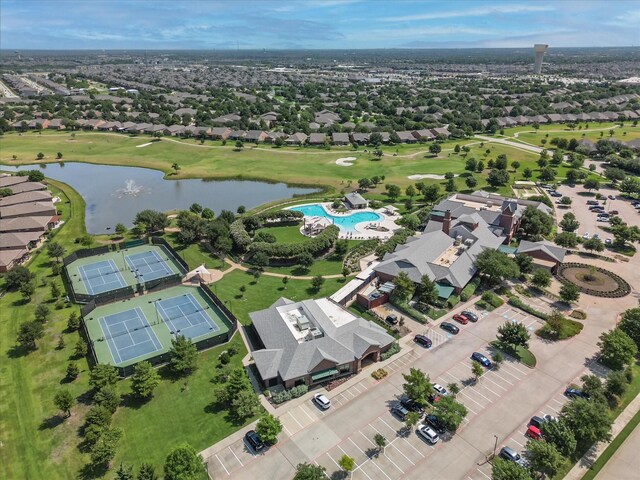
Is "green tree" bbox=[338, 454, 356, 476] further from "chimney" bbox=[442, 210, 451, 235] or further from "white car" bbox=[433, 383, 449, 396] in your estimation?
"chimney" bbox=[442, 210, 451, 235]

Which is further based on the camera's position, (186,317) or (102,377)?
(186,317)

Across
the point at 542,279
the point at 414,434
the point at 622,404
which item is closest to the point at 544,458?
the point at 414,434

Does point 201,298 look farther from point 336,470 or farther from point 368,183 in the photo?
point 368,183

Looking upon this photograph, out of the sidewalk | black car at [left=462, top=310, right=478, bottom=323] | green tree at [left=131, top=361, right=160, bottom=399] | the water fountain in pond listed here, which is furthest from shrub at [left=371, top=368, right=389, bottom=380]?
the water fountain in pond

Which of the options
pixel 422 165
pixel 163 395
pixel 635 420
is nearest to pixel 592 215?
pixel 422 165

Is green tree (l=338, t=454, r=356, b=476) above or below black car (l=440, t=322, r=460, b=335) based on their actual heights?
above

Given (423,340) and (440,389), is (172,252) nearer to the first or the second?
(423,340)

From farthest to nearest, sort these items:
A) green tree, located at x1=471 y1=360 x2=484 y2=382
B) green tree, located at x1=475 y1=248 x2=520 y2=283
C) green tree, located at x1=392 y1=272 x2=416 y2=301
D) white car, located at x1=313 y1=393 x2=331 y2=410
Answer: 1. green tree, located at x1=475 y1=248 x2=520 y2=283
2. green tree, located at x1=392 y1=272 x2=416 y2=301
3. green tree, located at x1=471 y1=360 x2=484 y2=382
4. white car, located at x1=313 y1=393 x2=331 y2=410
